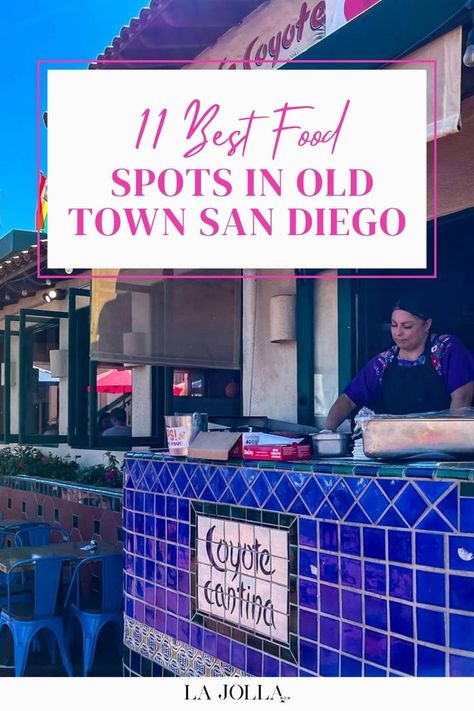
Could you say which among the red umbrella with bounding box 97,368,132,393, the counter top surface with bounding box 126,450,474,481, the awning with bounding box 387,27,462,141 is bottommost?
the counter top surface with bounding box 126,450,474,481

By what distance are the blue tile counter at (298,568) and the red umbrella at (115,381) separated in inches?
158

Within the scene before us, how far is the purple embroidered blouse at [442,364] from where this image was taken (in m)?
3.85

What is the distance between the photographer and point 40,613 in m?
4.57

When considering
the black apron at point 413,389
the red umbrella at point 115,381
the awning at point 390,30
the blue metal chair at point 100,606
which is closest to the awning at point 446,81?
the awning at point 390,30

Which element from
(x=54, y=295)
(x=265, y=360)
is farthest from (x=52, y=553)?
(x=54, y=295)

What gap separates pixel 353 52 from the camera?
3.14m

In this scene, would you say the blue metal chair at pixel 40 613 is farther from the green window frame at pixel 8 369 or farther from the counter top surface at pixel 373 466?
the green window frame at pixel 8 369

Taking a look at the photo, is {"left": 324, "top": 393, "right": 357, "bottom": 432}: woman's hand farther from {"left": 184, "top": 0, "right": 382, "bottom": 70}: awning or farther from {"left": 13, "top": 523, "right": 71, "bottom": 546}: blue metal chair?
{"left": 13, "top": 523, "right": 71, "bottom": 546}: blue metal chair

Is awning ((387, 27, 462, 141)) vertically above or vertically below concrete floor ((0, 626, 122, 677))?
above

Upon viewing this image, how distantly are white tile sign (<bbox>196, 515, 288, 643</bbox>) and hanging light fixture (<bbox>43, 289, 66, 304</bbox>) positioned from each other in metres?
5.83

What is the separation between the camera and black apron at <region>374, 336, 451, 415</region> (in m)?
3.96

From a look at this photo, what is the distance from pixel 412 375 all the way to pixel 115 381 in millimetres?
4242

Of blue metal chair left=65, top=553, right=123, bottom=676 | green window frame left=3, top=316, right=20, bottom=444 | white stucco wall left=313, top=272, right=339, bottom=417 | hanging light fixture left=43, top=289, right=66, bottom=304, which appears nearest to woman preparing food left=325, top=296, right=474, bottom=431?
white stucco wall left=313, top=272, right=339, bottom=417

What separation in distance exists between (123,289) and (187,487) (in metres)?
2.84
